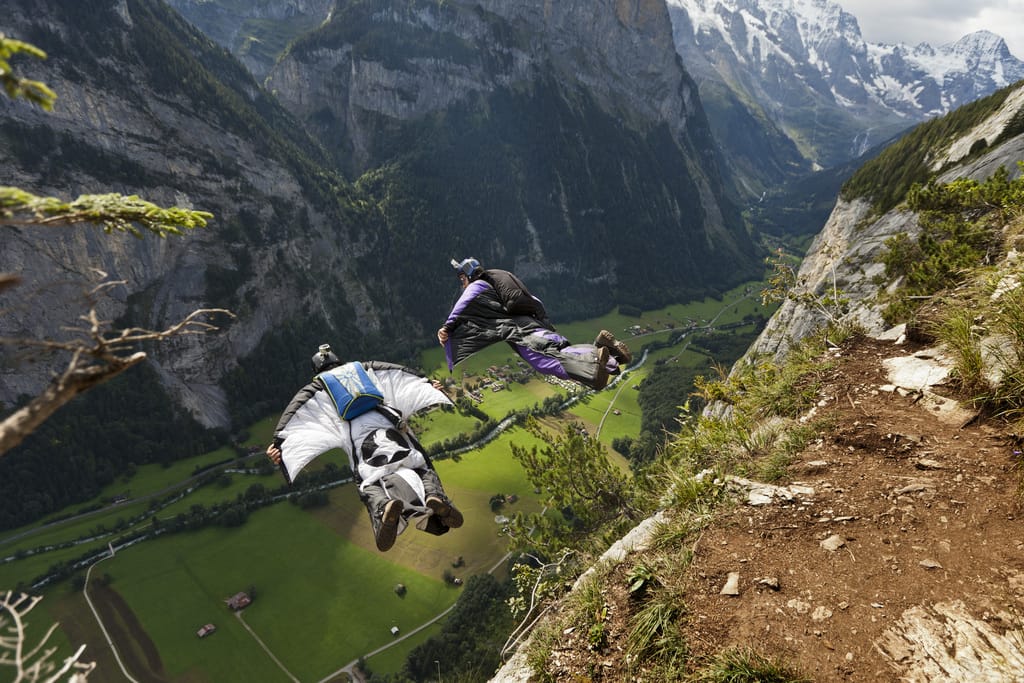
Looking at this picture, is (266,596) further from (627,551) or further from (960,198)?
(960,198)

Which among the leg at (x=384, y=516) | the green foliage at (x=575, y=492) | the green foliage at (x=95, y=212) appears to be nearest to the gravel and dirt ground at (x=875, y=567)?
the leg at (x=384, y=516)

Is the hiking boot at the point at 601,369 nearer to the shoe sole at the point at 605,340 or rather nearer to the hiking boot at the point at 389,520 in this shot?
the shoe sole at the point at 605,340

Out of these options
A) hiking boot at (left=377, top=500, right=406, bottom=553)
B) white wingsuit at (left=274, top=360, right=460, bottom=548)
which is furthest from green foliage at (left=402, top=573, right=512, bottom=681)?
hiking boot at (left=377, top=500, right=406, bottom=553)

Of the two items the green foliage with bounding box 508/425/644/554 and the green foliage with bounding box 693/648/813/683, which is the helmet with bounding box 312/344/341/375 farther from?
the green foliage with bounding box 693/648/813/683

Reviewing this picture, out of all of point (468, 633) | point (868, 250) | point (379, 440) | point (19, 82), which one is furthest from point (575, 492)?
point (468, 633)

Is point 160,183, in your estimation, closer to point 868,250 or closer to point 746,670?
point 868,250

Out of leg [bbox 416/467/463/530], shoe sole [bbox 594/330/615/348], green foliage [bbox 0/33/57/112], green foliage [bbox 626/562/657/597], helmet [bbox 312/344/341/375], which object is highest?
green foliage [bbox 0/33/57/112]
